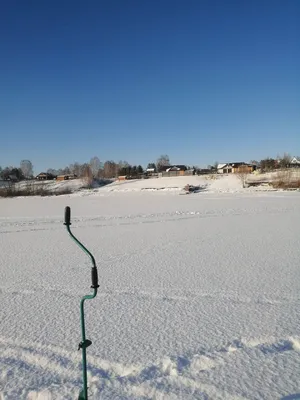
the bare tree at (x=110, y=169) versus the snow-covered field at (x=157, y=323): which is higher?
the bare tree at (x=110, y=169)

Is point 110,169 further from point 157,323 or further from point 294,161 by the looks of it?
point 157,323

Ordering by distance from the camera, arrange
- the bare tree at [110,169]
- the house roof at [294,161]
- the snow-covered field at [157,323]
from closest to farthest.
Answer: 1. the snow-covered field at [157,323]
2. the house roof at [294,161]
3. the bare tree at [110,169]

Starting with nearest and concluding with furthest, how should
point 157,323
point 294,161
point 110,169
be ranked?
point 157,323 → point 294,161 → point 110,169

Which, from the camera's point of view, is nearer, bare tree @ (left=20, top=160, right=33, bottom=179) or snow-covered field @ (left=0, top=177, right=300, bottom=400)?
snow-covered field @ (left=0, top=177, right=300, bottom=400)

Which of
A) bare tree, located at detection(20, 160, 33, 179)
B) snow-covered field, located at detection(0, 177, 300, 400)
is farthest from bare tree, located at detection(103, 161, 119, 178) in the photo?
snow-covered field, located at detection(0, 177, 300, 400)

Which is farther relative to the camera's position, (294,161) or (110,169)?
(110,169)

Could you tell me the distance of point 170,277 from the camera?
618 centimetres

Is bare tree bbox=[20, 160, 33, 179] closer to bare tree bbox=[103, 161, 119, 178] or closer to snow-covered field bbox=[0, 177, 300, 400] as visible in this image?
bare tree bbox=[103, 161, 119, 178]

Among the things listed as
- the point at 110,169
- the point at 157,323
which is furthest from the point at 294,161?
the point at 157,323

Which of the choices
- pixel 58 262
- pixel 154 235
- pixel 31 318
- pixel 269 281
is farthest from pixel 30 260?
pixel 269 281

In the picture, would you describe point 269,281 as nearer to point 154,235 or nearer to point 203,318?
point 203,318

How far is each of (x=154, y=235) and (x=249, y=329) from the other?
7596 millimetres

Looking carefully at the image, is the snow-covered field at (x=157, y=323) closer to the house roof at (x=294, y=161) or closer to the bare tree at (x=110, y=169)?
the house roof at (x=294, y=161)

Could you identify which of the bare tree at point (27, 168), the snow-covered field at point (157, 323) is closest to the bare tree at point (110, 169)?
the bare tree at point (27, 168)
